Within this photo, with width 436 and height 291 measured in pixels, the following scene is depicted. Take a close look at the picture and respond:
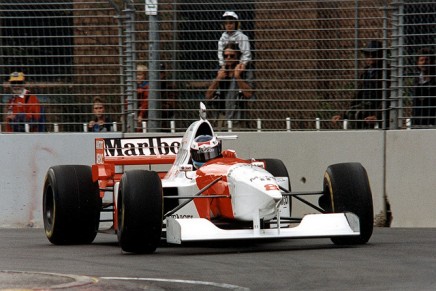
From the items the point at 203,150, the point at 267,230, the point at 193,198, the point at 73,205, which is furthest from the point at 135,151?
the point at 267,230

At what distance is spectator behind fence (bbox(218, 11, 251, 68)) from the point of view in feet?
41.8

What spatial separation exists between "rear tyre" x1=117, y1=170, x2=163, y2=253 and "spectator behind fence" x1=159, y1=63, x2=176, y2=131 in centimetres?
391

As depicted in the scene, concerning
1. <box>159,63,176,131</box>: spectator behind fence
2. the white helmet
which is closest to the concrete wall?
<box>159,63,176,131</box>: spectator behind fence

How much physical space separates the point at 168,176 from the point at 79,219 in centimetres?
98

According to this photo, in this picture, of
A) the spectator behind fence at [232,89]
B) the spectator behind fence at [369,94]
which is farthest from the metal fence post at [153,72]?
the spectator behind fence at [369,94]

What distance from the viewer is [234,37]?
42.1 feet

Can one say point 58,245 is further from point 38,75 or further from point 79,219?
point 38,75

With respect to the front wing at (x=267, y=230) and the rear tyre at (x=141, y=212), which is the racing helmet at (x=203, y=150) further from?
the front wing at (x=267, y=230)

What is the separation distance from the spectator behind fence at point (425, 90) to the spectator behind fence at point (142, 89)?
3.25 meters

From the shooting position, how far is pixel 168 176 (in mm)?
10695

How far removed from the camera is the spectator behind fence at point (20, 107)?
13461 millimetres

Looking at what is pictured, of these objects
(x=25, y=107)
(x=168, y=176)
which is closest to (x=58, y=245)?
(x=168, y=176)

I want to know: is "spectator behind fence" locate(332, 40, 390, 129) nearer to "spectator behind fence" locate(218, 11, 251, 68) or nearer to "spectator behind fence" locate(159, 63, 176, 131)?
"spectator behind fence" locate(218, 11, 251, 68)

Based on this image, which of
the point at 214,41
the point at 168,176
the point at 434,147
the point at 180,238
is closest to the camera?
the point at 180,238
